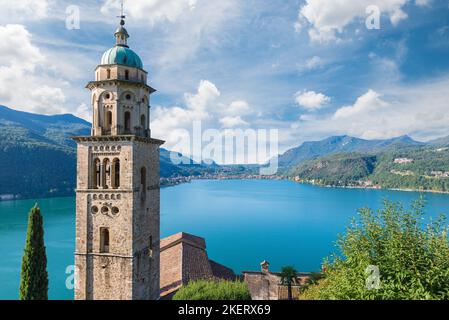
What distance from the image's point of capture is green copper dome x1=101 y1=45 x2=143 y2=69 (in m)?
18.3

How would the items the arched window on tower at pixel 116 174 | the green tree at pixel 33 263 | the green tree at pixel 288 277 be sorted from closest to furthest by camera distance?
the arched window on tower at pixel 116 174 → the green tree at pixel 33 263 → the green tree at pixel 288 277

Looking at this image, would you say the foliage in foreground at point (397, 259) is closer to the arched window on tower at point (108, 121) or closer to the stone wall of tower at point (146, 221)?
the stone wall of tower at point (146, 221)

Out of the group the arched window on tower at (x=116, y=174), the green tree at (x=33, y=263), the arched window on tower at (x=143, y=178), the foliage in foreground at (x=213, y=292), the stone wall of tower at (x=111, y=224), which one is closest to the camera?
the foliage in foreground at (x=213, y=292)

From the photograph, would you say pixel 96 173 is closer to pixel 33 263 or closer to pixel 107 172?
pixel 107 172

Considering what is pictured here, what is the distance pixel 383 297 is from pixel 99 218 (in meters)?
15.7

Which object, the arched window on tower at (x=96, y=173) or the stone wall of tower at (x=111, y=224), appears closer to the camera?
the stone wall of tower at (x=111, y=224)

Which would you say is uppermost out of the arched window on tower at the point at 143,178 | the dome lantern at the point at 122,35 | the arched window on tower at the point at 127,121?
the dome lantern at the point at 122,35

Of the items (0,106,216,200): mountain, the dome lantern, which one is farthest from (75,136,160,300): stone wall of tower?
(0,106,216,200): mountain

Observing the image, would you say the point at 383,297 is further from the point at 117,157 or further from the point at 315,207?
the point at 315,207

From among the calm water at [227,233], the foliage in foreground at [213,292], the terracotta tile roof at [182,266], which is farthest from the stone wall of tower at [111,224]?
the calm water at [227,233]

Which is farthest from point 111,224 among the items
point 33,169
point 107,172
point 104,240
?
point 33,169

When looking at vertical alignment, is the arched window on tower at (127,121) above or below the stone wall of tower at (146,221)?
above

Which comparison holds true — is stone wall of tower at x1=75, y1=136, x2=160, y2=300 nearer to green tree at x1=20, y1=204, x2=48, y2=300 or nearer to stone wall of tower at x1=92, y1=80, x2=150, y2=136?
stone wall of tower at x1=92, y1=80, x2=150, y2=136

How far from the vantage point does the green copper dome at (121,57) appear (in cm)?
1831
